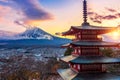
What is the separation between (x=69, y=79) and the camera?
25.5m

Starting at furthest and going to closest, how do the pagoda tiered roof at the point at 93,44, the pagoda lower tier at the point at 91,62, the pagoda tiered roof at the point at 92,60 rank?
1. the pagoda tiered roof at the point at 93,44
2. the pagoda lower tier at the point at 91,62
3. the pagoda tiered roof at the point at 92,60

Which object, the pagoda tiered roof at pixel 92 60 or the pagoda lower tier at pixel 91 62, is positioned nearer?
the pagoda tiered roof at pixel 92 60

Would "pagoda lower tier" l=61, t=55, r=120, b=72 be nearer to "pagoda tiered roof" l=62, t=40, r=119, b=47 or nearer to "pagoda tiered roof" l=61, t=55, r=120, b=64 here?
"pagoda tiered roof" l=61, t=55, r=120, b=64

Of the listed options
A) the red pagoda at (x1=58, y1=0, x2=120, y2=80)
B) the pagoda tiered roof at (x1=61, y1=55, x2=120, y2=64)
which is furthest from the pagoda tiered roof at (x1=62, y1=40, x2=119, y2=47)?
the pagoda tiered roof at (x1=61, y1=55, x2=120, y2=64)

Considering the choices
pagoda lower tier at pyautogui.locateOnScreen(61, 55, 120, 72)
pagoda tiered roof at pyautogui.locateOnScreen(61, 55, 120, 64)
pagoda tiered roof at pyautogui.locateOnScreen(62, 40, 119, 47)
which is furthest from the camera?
pagoda tiered roof at pyautogui.locateOnScreen(62, 40, 119, 47)

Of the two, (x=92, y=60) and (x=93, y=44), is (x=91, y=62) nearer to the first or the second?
(x=92, y=60)

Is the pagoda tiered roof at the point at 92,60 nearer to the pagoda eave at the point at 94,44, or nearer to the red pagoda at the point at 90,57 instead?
the red pagoda at the point at 90,57

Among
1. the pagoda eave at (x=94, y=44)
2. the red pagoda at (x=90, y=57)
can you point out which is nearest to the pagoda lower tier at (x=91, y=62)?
the red pagoda at (x=90, y=57)

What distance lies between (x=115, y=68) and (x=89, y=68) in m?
39.7

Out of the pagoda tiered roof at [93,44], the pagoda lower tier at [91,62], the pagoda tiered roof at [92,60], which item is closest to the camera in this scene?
the pagoda tiered roof at [92,60]

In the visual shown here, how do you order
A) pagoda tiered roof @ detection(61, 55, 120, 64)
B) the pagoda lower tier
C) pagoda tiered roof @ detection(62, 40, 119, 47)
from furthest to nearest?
pagoda tiered roof @ detection(62, 40, 119, 47), the pagoda lower tier, pagoda tiered roof @ detection(61, 55, 120, 64)

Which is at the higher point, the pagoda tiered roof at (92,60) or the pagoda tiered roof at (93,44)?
the pagoda tiered roof at (93,44)

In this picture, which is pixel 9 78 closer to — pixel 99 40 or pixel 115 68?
pixel 115 68

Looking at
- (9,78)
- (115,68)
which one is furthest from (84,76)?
(115,68)
